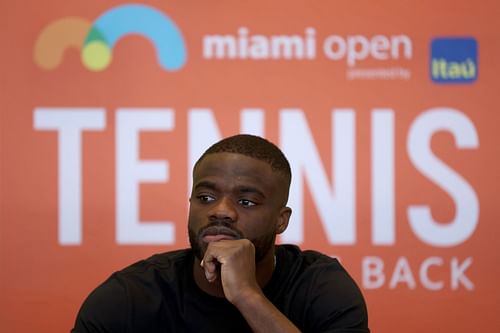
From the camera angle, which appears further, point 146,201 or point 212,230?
point 146,201

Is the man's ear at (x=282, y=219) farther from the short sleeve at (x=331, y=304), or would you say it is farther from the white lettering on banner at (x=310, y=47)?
the white lettering on banner at (x=310, y=47)

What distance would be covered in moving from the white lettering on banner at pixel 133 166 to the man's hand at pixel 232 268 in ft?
4.20

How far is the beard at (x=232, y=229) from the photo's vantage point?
140 cm

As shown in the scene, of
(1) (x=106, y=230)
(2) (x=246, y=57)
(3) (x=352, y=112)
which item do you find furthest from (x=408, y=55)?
(1) (x=106, y=230)

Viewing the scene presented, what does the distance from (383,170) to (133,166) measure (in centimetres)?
88

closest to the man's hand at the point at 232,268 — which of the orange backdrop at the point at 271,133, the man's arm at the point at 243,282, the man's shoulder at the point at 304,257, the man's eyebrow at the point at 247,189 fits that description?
the man's arm at the point at 243,282

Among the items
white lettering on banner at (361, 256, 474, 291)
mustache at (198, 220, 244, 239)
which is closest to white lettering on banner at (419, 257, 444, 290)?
white lettering on banner at (361, 256, 474, 291)

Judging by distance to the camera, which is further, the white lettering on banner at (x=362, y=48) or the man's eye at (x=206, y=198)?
the white lettering on banner at (x=362, y=48)

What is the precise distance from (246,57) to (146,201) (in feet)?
2.03

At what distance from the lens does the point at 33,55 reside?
8.56 feet

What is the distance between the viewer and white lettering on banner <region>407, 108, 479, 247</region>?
104 inches

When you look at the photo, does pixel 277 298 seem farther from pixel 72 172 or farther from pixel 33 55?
pixel 33 55

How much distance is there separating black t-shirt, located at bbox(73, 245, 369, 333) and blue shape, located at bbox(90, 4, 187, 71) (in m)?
1.27

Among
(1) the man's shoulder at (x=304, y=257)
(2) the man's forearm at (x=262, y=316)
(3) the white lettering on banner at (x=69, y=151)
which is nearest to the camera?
(2) the man's forearm at (x=262, y=316)
